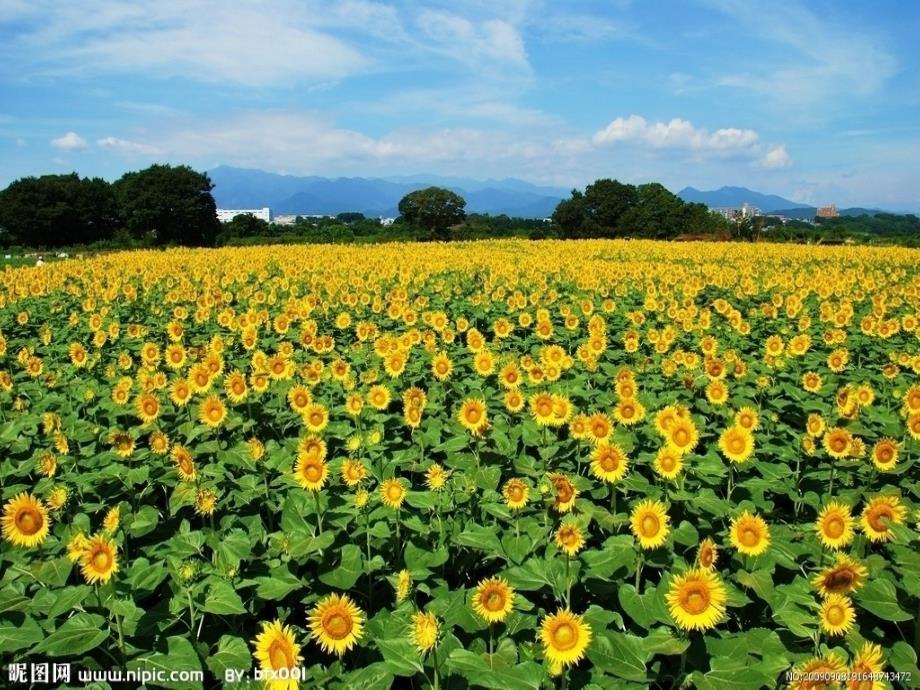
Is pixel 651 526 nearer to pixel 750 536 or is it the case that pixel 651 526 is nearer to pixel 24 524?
pixel 750 536

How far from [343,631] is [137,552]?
1.64 metres

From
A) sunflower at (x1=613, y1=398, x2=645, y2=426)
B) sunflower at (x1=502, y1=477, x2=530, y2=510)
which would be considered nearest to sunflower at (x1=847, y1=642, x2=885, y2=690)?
sunflower at (x1=502, y1=477, x2=530, y2=510)

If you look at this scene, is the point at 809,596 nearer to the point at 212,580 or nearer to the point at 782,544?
the point at 782,544

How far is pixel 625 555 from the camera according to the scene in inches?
98.4

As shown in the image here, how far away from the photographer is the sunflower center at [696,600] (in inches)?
75.7

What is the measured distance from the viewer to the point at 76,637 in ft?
6.68

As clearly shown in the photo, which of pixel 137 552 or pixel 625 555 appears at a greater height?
pixel 625 555

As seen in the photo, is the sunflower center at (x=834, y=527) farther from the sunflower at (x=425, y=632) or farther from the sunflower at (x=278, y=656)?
the sunflower at (x=278, y=656)

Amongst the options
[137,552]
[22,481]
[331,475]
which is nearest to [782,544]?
[331,475]

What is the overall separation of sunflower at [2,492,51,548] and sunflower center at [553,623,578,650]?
2007 mm

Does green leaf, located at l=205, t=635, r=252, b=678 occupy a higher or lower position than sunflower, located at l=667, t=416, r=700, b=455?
lower

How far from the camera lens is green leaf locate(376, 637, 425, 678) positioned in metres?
1.95

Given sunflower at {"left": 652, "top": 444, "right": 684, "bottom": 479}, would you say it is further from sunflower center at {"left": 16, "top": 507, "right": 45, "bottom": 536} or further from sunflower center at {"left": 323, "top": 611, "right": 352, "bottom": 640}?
sunflower center at {"left": 16, "top": 507, "right": 45, "bottom": 536}

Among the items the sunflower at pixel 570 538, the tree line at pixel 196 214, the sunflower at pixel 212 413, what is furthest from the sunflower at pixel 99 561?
the tree line at pixel 196 214
